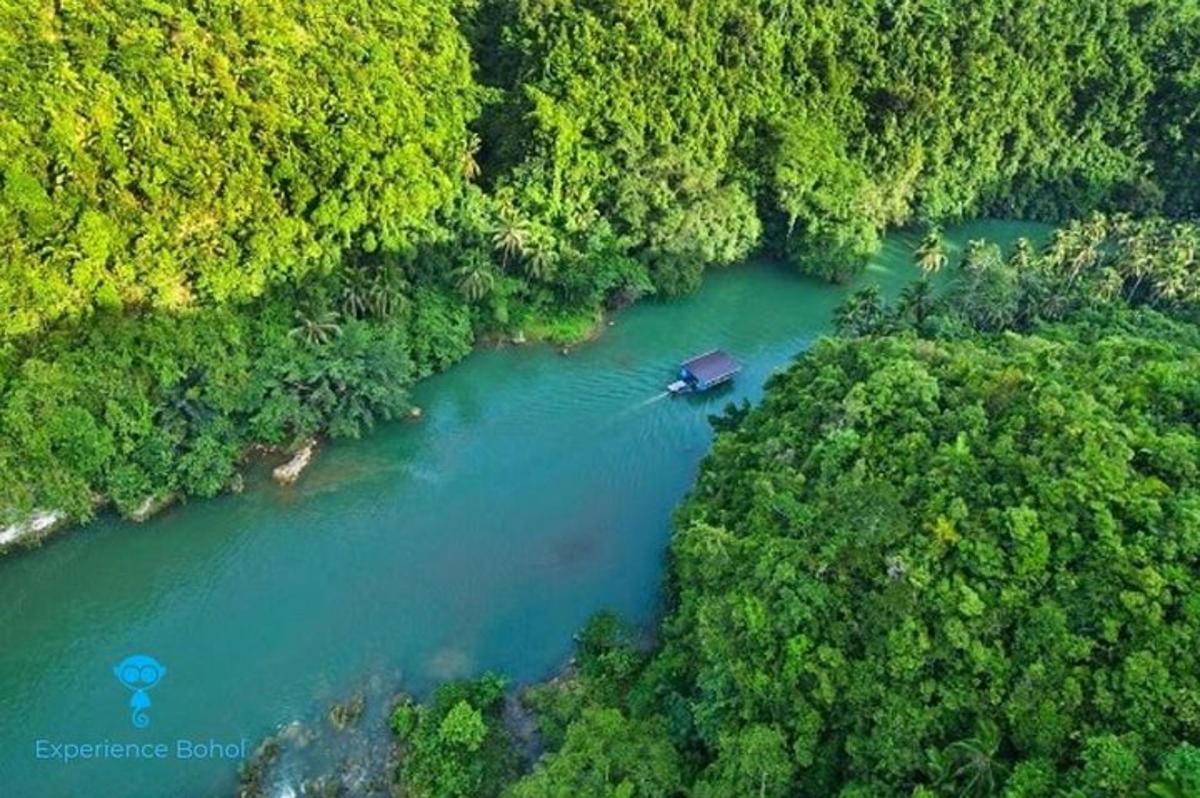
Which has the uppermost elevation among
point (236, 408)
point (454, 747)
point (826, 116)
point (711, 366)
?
point (826, 116)

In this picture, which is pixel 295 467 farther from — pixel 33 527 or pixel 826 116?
pixel 826 116

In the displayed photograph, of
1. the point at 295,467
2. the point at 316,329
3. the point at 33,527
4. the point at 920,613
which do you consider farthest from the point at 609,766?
the point at 33,527

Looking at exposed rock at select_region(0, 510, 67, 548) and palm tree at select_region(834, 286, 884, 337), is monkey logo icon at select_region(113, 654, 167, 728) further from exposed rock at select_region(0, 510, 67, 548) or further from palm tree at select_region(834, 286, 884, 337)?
palm tree at select_region(834, 286, 884, 337)

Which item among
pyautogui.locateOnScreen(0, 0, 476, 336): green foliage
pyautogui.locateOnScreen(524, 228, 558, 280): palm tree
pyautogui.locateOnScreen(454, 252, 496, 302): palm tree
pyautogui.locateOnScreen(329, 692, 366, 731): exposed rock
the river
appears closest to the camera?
pyautogui.locateOnScreen(329, 692, 366, 731): exposed rock

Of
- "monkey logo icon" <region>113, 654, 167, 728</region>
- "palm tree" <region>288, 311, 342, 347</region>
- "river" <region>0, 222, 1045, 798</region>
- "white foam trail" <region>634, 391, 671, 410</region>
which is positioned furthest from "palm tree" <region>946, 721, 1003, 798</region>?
"palm tree" <region>288, 311, 342, 347</region>

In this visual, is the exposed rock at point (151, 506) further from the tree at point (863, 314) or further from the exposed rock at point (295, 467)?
the tree at point (863, 314)

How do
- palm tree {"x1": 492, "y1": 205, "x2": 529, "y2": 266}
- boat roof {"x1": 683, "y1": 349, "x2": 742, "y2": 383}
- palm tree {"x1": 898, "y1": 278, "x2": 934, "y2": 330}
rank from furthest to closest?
palm tree {"x1": 492, "y1": 205, "x2": 529, "y2": 266} < boat roof {"x1": 683, "y1": 349, "x2": 742, "y2": 383} < palm tree {"x1": 898, "y1": 278, "x2": 934, "y2": 330}

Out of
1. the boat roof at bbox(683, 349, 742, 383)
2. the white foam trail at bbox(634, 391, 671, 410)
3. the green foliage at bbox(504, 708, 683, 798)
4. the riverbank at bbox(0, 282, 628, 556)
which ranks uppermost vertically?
the riverbank at bbox(0, 282, 628, 556)

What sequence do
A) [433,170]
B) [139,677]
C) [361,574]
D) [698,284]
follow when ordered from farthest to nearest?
[698,284] < [433,170] < [361,574] < [139,677]
